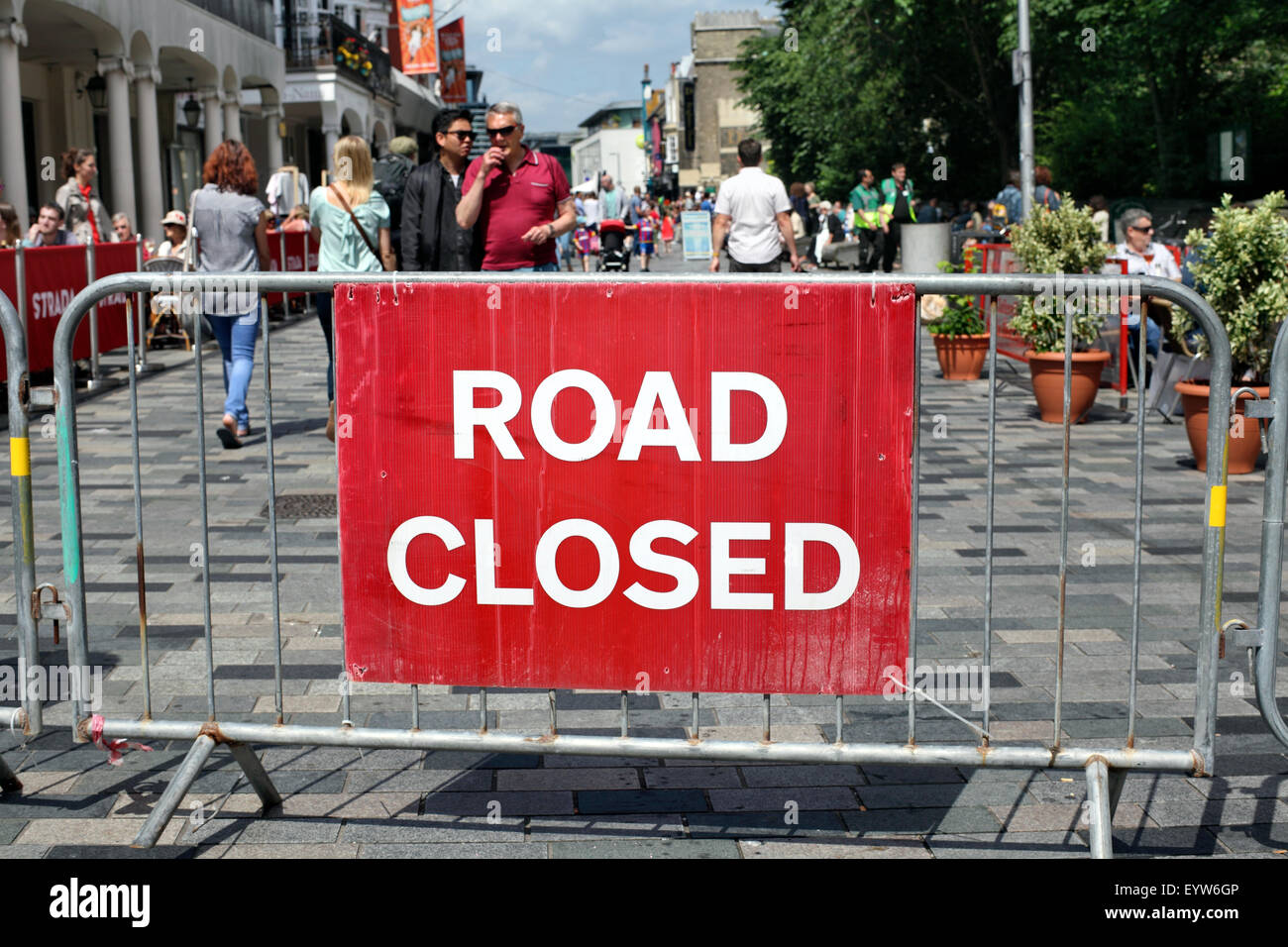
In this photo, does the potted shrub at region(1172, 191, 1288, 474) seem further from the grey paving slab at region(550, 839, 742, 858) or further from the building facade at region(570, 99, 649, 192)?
the building facade at region(570, 99, 649, 192)

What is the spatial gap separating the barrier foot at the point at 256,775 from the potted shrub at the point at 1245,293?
670 cm

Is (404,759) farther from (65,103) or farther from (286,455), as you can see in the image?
(65,103)

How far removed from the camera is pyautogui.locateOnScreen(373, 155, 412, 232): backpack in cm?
1079

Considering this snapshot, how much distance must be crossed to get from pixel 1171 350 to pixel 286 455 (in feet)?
21.9

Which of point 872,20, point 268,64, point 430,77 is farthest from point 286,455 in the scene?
point 430,77

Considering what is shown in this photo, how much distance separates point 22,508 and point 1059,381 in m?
8.55

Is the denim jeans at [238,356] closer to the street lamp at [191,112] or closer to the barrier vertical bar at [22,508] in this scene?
the barrier vertical bar at [22,508]

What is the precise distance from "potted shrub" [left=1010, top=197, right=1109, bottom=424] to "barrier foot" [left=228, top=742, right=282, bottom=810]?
7299 mm

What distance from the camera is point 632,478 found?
3.85 m

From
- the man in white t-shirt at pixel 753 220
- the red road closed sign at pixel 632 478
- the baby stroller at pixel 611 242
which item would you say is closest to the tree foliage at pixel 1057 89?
the baby stroller at pixel 611 242

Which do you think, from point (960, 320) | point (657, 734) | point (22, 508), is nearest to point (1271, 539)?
point (657, 734)

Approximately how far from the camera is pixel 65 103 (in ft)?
88.6

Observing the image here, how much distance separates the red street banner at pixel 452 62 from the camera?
244ft
